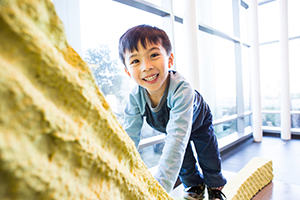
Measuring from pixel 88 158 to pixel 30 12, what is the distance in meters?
0.13

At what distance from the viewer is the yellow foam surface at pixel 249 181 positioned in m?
1.21

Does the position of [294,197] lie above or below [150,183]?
below

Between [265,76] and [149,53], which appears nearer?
[149,53]

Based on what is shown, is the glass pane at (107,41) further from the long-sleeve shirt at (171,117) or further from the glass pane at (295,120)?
the glass pane at (295,120)

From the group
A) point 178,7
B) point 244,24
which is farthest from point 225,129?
point 244,24

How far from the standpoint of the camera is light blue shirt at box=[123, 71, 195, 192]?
2.49ft

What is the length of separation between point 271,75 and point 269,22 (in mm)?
1216

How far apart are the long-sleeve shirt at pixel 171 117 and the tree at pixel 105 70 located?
21.4 inches

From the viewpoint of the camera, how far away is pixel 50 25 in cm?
18

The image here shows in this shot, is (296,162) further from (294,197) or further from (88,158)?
(88,158)

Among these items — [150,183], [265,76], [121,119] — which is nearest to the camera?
[150,183]

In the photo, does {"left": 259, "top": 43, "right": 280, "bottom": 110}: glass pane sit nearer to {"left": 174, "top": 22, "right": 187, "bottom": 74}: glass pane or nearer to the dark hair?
{"left": 174, "top": 22, "right": 187, "bottom": 74}: glass pane

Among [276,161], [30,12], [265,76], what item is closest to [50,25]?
[30,12]

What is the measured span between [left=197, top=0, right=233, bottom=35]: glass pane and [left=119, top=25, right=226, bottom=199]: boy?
230 centimetres
